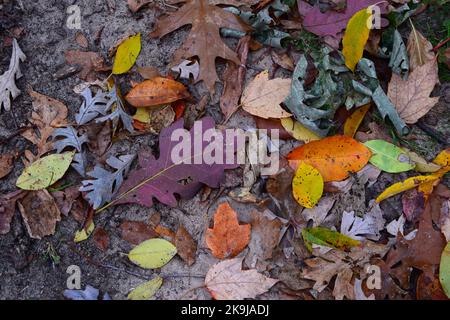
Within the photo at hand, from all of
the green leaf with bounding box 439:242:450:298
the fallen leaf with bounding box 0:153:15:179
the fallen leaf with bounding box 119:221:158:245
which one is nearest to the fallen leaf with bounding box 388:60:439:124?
the green leaf with bounding box 439:242:450:298

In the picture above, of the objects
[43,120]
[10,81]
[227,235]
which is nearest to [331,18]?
[227,235]

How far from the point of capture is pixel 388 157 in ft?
6.65

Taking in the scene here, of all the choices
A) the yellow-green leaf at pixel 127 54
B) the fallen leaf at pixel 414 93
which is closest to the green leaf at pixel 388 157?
the fallen leaf at pixel 414 93

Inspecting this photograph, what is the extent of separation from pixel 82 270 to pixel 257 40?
3.92 ft

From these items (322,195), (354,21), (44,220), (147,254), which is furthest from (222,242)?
(354,21)

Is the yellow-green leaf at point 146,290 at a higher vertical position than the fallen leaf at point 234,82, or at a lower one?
lower

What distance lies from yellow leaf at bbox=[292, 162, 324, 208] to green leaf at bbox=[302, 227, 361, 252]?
0.35ft

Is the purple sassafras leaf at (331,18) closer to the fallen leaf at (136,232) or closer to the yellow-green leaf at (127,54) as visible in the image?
the yellow-green leaf at (127,54)

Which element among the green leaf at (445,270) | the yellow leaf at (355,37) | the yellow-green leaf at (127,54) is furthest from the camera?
the yellow-green leaf at (127,54)

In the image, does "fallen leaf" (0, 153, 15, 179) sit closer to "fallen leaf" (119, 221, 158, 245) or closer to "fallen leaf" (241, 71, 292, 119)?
"fallen leaf" (119, 221, 158, 245)

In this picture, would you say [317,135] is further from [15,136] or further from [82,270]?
[15,136]

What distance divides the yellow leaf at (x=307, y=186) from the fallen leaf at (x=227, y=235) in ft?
0.78

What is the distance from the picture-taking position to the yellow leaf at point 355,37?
208cm

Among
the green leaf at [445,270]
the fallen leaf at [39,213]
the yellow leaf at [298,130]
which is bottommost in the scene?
the green leaf at [445,270]
